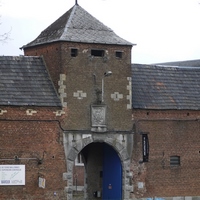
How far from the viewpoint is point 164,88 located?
4022cm

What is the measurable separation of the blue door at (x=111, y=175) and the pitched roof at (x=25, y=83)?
4.43 meters

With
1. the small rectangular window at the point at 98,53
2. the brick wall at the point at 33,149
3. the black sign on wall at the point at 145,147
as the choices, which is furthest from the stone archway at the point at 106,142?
the small rectangular window at the point at 98,53

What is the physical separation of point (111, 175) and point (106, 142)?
2519mm

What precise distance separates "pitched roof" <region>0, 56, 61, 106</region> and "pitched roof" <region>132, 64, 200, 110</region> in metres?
4.31

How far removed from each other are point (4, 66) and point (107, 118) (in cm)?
517

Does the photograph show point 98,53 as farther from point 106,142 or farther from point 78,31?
point 106,142

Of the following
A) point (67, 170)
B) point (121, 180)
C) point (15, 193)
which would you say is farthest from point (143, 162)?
point (15, 193)

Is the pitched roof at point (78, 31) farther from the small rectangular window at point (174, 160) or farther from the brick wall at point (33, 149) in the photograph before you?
the small rectangular window at point (174, 160)

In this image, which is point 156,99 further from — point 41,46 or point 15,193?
point 15,193

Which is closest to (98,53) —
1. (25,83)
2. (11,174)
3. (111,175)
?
(25,83)

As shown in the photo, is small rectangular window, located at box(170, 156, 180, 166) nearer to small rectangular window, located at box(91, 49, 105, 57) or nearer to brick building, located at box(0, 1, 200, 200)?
brick building, located at box(0, 1, 200, 200)

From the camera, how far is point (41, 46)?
38562 millimetres

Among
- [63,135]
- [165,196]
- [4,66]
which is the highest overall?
[4,66]

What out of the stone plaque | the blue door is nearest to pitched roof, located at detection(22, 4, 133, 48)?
the stone plaque
